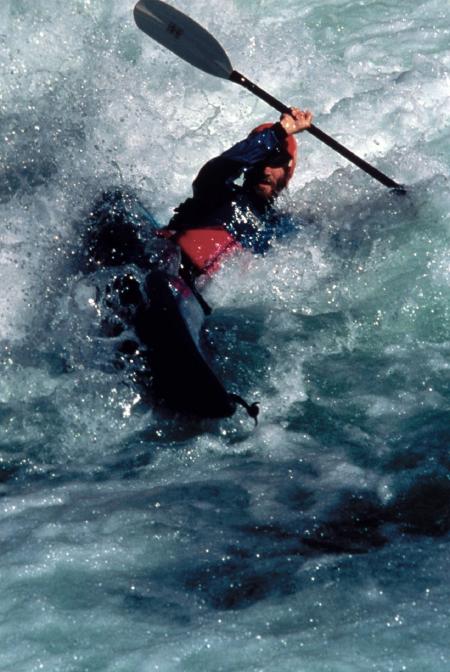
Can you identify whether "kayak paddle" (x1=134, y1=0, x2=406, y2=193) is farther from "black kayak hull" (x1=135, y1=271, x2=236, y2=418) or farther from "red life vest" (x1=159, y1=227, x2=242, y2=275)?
"black kayak hull" (x1=135, y1=271, x2=236, y2=418)

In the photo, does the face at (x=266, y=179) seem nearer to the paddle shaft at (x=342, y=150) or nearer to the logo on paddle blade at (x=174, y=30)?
the paddle shaft at (x=342, y=150)

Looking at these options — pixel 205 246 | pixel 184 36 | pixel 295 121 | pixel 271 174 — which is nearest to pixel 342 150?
pixel 295 121

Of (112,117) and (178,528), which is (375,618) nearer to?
(178,528)

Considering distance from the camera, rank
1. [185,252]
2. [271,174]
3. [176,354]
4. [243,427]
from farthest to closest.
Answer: [271,174], [185,252], [243,427], [176,354]

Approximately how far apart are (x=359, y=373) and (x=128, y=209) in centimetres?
131

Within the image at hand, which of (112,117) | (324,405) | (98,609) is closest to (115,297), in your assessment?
(324,405)

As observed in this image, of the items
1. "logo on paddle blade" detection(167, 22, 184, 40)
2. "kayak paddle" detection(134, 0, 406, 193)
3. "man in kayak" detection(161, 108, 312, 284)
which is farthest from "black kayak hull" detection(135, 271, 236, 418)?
"logo on paddle blade" detection(167, 22, 184, 40)

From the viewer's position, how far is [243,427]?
3660mm

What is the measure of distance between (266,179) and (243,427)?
5.49 feet

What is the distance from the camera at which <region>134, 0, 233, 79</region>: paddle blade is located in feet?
17.7

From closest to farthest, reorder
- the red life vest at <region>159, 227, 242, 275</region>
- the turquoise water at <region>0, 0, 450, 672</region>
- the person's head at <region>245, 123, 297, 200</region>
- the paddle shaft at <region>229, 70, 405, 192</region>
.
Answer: the turquoise water at <region>0, 0, 450, 672</region>, the red life vest at <region>159, 227, 242, 275</region>, the person's head at <region>245, 123, 297, 200</region>, the paddle shaft at <region>229, 70, 405, 192</region>

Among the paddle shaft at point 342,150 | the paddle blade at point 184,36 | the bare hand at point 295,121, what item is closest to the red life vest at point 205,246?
the bare hand at point 295,121

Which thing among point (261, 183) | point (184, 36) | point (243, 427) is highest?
point (184, 36)

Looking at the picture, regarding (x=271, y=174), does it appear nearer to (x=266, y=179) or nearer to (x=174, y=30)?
(x=266, y=179)
